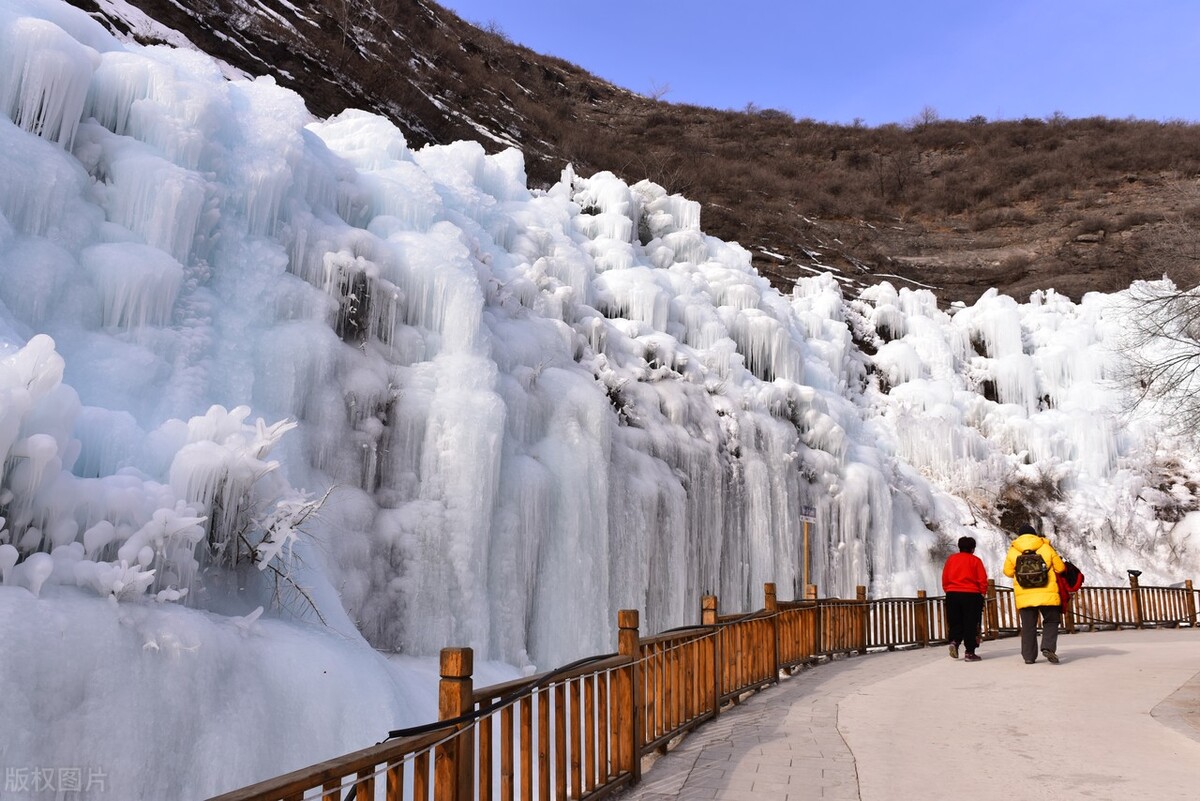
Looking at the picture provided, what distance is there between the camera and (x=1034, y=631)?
968 cm

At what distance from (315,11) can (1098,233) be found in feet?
113

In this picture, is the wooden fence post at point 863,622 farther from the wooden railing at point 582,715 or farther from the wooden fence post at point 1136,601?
the wooden fence post at point 1136,601

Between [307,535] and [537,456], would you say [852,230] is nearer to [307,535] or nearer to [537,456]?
[537,456]

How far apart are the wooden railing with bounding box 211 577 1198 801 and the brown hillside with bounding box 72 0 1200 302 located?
2048cm

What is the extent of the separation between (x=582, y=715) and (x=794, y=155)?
169 feet

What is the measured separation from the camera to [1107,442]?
73.3 ft

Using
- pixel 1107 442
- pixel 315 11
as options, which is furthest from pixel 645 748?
pixel 315 11

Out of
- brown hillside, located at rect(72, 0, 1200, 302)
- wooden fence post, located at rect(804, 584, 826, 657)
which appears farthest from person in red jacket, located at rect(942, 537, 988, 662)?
brown hillside, located at rect(72, 0, 1200, 302)

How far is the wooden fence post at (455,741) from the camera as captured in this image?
9.98ft

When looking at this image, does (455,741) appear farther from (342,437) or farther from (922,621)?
(922,621)

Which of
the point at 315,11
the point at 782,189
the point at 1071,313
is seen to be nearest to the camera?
the point at 1071,313

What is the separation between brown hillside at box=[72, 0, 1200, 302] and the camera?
2892 cm

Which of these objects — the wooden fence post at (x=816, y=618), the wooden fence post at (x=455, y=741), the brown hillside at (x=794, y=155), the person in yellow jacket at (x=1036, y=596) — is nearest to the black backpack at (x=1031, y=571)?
the person in yellow jacket at (x=1036, y=596)

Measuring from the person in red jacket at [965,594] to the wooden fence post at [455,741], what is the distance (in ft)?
28.4
